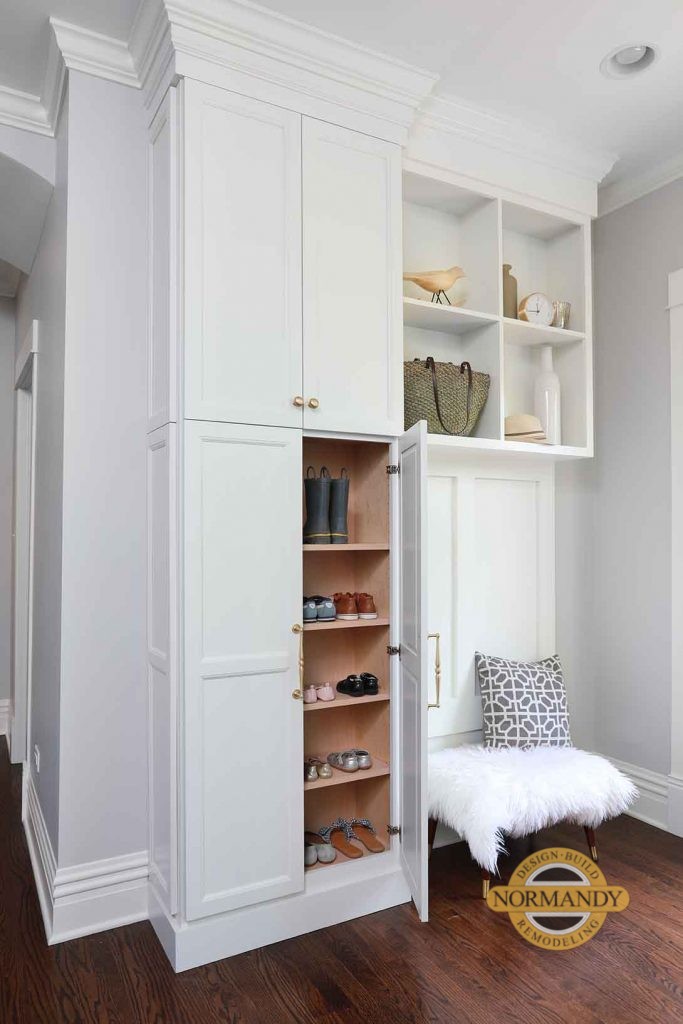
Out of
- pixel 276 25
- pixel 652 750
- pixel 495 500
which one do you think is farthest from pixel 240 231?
pixel 652 750

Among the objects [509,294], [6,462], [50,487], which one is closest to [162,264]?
[50,487]

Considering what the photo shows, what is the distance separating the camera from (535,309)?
3041mm

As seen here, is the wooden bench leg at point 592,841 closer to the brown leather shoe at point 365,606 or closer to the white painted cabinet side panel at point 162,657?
the brown leather shoe at point 365,606

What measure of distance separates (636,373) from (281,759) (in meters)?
2.30

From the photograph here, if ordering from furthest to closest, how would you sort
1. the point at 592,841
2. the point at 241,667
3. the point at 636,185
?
the point at 636,185, the point at 592,841, the point at 241,667

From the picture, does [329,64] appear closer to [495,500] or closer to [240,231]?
[240,231]

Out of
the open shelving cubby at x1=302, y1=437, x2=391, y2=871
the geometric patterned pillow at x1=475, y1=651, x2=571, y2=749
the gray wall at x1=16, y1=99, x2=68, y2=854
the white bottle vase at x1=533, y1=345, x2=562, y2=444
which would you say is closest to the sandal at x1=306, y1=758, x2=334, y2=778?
the open shelving cubby at x1=302, y1=437, x2=391, y2=871

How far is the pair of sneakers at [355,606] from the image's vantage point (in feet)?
8.46

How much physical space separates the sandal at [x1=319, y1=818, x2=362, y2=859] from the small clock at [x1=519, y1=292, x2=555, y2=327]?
2121 mm

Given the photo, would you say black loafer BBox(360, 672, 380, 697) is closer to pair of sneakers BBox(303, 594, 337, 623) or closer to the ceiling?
pair of sneakers BBox(303, 594, 337, 623)

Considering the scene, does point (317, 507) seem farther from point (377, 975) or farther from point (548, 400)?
point (377, 975)

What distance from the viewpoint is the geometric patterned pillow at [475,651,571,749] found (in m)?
2.89

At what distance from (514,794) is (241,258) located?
1.98m

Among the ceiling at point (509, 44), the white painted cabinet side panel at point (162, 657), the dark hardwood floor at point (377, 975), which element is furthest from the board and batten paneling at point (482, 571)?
the ceiling at point (509, 44)
